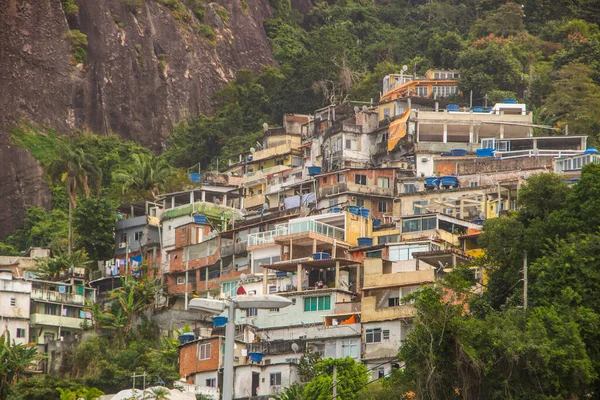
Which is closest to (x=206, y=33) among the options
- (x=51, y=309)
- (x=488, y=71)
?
(x=488, y=71)

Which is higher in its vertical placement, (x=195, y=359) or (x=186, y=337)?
(x=186, y=337)

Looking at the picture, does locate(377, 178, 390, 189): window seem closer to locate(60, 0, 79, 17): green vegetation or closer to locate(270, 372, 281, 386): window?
locate(270, 372, 281, 386): window

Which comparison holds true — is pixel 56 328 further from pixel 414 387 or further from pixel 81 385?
pixel 414 387

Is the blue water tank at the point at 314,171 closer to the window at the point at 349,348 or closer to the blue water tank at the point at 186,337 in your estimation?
the blue water tank at the point at 186,337

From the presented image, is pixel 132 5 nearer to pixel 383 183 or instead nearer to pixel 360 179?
pixel 360 179

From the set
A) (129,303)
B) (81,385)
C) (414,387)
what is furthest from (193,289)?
(414,387)

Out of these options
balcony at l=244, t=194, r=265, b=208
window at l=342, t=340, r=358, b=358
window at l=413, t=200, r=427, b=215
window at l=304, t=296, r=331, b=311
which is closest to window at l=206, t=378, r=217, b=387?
window at l=304, t=296, r=331, b=311
